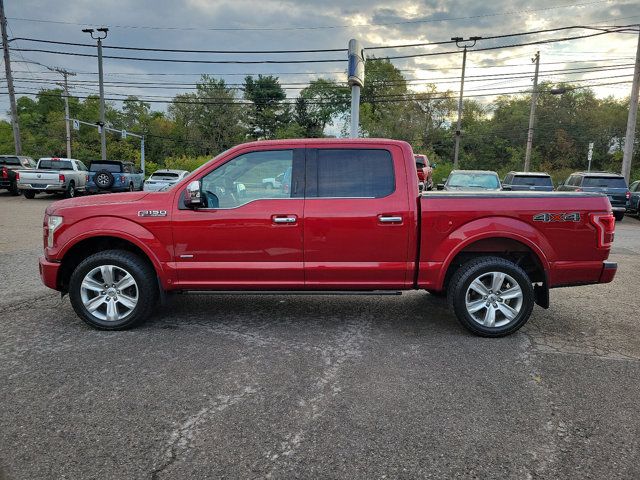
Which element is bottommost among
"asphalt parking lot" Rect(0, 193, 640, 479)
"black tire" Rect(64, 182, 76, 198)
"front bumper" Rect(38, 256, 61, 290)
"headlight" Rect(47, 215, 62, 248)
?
"asphalt parking lot" Rect(0, 193, 640, 479)

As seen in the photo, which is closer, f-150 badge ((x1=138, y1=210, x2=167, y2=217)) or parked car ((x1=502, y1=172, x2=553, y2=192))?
f-150 badge ((x1=138, y1=210, x2=167, y2=217))

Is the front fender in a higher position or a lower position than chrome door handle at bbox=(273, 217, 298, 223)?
lower

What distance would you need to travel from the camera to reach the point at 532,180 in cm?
1684

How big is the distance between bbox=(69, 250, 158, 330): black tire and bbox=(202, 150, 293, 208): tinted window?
3.13 feet

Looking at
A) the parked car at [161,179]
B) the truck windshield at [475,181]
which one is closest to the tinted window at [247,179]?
the truck windshield at [475,181]

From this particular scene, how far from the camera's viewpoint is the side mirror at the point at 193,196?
4.49 metres

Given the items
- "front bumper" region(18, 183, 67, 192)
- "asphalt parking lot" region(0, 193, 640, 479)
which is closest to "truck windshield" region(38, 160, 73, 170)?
"front bumper" region(18, 183, 67, 192)

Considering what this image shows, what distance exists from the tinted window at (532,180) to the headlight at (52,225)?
15.4m

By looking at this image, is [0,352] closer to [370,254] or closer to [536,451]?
[370,254]

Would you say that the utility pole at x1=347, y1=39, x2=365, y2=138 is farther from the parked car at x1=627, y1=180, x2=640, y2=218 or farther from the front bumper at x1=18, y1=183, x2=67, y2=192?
the front bumper at x1=18, y1=183, x2=67, y2=192

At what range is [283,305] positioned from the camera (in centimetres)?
564

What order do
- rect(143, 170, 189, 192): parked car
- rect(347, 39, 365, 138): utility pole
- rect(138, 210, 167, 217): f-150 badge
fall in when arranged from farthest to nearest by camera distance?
rect(143, 170, 189, 192): parked car, rect(347, 39, 365, 138): utility pole, rect(138, 210, 167, 217): f-150 badge

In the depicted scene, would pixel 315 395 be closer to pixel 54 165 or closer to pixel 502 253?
pixel 502 253

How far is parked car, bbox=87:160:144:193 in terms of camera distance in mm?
21938
